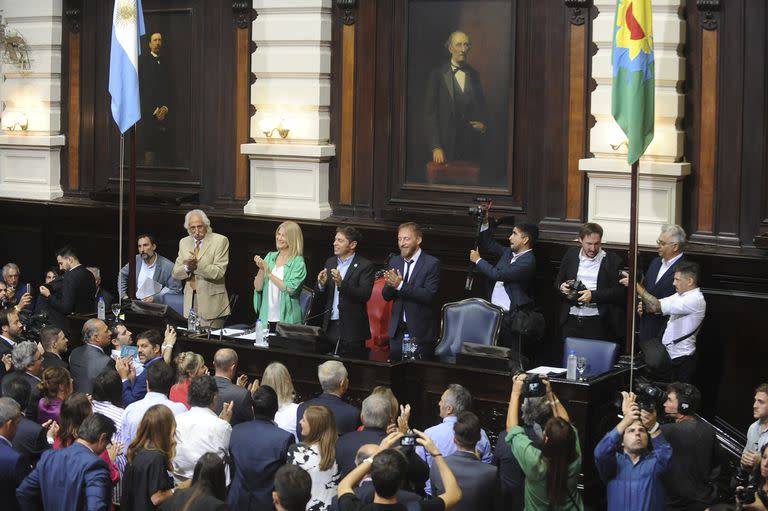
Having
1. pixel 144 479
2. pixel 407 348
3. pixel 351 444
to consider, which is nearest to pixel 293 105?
pixel 407 348

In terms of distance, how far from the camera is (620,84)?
1052 centimetres

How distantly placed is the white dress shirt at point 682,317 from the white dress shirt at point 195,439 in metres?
4.17

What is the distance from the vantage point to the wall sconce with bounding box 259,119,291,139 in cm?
1366

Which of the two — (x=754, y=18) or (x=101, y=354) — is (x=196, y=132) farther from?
(x=754, y=18)

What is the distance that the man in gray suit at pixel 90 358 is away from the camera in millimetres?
10164

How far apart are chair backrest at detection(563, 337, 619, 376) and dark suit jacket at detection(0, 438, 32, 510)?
178 inches

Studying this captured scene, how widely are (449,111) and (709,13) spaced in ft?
9.17

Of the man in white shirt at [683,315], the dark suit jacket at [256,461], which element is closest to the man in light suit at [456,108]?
the man in white shirt at [683,315]

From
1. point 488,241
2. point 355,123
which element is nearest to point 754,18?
point 488,241

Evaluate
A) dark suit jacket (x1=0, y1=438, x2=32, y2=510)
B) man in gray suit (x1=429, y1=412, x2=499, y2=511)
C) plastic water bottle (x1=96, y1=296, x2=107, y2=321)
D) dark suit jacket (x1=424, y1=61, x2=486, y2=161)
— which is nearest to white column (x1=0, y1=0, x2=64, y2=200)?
plastic water bottle (x1=96, y1=296, x2=107, y2=321)

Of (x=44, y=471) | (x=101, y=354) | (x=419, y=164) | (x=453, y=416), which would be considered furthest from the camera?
(x=419, y=164)

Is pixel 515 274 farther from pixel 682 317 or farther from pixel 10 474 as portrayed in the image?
pixel 10 474

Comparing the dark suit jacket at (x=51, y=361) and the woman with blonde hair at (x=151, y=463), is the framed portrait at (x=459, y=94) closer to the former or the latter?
the dark suit jacket at (x=51, y=361)

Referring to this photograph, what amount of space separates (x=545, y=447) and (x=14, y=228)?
9824 mm
